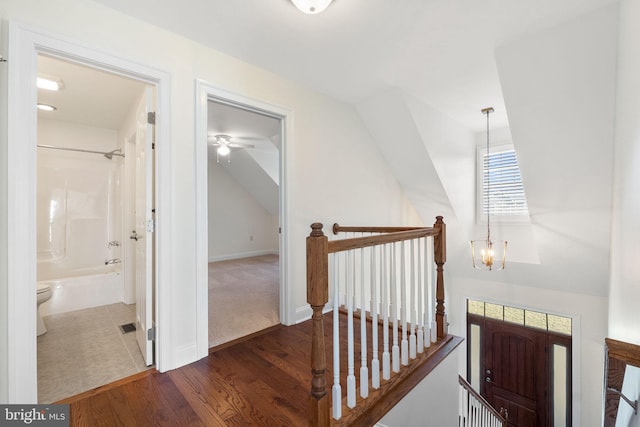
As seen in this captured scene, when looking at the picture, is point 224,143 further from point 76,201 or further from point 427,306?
point 427,306

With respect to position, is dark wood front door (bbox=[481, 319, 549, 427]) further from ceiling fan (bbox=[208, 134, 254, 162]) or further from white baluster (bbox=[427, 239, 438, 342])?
ceiling fan (bbox=[208, 134, 254, 162])

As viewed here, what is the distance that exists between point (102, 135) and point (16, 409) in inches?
140

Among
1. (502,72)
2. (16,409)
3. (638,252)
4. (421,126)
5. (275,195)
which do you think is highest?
(502,72)

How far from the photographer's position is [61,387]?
1.75 m

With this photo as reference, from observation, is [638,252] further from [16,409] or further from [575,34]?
[16,409]

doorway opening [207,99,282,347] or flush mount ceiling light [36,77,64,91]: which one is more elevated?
flush mount ceiling light [36,77,64,91]

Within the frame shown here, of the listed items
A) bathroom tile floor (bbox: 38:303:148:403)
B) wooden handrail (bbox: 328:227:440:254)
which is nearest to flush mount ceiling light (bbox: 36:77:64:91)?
bathroom tile floor (bbox: 38:303:148:403)

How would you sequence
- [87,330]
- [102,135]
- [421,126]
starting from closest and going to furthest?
[87,330] < [421,126] < [102,135]

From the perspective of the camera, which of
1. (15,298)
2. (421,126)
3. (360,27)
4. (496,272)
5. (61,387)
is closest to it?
(15,298)

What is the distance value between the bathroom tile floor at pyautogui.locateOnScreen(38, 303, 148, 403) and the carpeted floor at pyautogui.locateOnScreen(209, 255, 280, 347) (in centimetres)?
64

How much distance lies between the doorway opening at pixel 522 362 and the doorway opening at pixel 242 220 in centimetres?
380

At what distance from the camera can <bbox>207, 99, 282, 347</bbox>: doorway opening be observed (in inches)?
111

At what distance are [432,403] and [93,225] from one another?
15.1ft

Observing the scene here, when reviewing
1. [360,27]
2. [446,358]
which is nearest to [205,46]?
[360,27]
